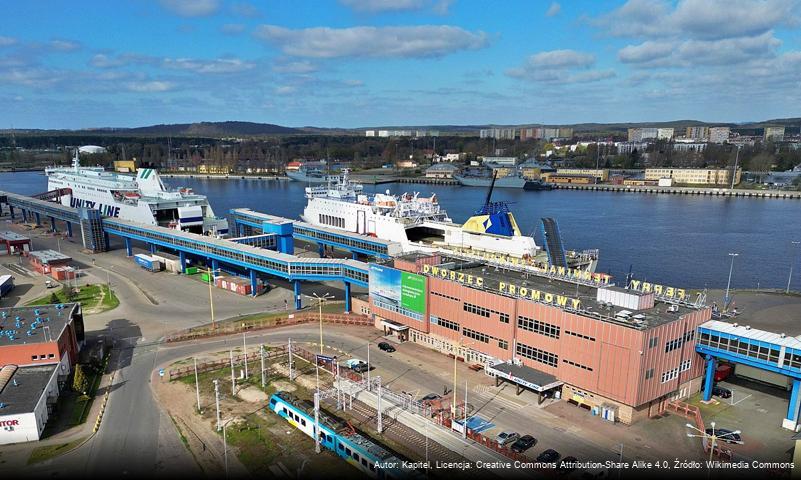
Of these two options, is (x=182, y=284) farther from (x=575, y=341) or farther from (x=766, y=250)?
(x=766, y=250)

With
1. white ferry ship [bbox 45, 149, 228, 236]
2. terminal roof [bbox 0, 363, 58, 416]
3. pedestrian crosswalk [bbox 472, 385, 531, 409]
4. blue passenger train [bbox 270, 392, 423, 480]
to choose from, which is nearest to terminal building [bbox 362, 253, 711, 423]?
pedestrian crosswalk [bbox 472, 385, 531, 409]

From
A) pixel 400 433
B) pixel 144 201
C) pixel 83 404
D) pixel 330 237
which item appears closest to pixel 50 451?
pixel 83 404

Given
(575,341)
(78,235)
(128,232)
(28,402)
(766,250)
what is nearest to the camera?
(28,402)

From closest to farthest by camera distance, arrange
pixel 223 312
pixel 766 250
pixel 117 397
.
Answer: pixel 117 397, pixel 223 312, pixel 766 250

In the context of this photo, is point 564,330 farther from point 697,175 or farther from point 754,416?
point 697,175

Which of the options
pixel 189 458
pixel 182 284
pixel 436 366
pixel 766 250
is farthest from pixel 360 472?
pixel 766 250

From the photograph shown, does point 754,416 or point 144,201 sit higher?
point 144,201

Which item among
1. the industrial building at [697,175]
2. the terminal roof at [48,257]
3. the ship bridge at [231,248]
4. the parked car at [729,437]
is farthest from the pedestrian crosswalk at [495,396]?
the industrial building at [697,175]

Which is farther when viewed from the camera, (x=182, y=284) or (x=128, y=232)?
(x=128, y=232)
